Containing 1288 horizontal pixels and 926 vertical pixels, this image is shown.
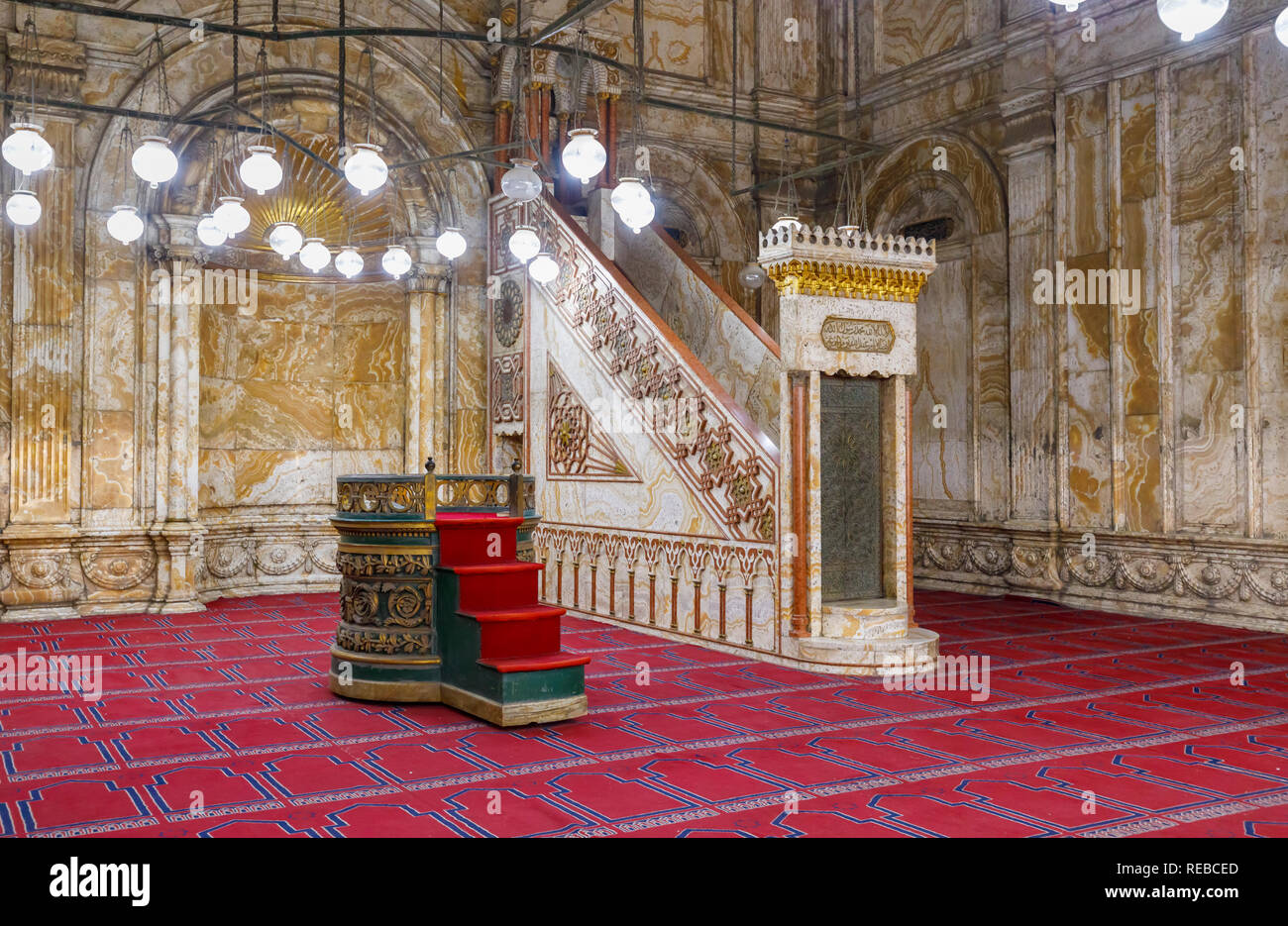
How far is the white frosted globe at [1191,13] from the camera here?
3625 millimetres

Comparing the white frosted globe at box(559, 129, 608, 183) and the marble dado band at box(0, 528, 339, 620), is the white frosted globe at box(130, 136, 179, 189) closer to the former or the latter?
the white frosted globe at box(559, 129, 608, 183)

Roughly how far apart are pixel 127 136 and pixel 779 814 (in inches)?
307

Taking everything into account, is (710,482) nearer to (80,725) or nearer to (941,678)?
(941,678)

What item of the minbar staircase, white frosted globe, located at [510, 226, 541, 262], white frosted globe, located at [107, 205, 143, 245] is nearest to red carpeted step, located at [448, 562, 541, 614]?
the minbar staircase

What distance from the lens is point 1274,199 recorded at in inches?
320

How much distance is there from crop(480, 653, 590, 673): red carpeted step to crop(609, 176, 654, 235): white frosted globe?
3028 mm

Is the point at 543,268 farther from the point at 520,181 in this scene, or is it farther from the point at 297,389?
the point at 297,389

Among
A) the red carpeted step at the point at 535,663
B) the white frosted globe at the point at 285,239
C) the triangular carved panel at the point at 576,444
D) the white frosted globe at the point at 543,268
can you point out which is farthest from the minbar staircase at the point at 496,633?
the white frosted globe at the point at 543,268

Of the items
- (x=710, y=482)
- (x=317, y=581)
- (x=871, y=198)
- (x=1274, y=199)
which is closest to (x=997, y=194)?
(x=871, y=198)

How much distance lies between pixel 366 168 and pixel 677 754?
127 inches

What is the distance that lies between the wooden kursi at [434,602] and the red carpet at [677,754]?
0.18 meters

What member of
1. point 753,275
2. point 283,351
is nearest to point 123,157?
point 283,351

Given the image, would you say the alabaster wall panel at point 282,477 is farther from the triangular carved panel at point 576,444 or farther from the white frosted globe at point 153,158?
the white frosted globe at point 153,158

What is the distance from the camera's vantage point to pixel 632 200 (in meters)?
6.98
